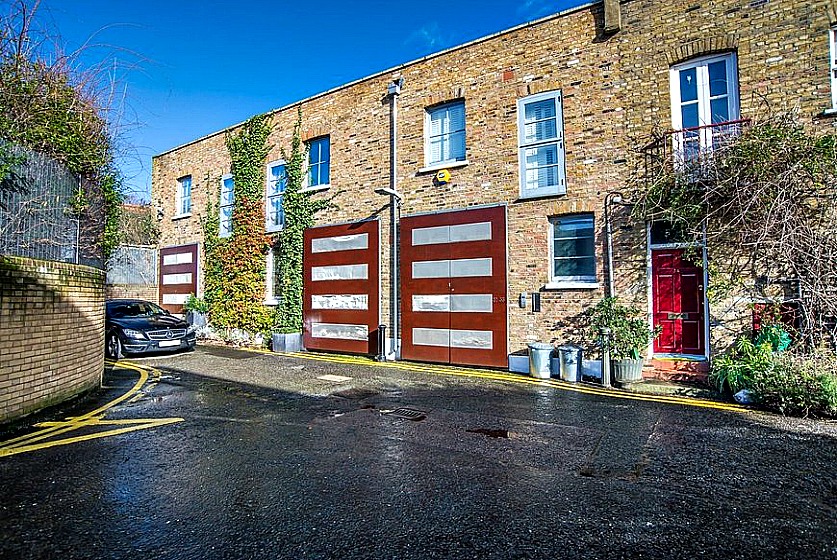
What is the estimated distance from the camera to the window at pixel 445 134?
474 inches

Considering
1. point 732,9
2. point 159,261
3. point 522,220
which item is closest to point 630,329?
point 522,220

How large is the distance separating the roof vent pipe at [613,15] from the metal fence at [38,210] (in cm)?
1051

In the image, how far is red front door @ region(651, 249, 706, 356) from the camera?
943 centimetres

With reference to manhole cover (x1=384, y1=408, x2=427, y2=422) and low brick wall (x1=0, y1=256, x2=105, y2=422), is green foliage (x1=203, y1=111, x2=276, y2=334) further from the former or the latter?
manhole cover (x1=384, y1=408, x2=427, y2=422)

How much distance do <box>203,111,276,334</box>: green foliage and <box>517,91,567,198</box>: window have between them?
8718 millimetres

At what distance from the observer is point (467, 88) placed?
38.7ft

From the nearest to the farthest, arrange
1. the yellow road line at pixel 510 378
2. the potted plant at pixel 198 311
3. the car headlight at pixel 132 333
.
A: the yellow road line at pixel 510 378, the car headlight at pixel 132 333, the potted plant at pixel 198 311

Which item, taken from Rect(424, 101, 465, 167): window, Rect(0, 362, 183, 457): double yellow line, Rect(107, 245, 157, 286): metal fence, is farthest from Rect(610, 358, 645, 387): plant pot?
Rect(107, 245, 157, 286): metal fence

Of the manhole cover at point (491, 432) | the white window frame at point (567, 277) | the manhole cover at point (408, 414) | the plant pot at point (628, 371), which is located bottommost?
the manhole cover at point (491, 432)

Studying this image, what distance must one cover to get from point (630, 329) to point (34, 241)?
9.99 meters

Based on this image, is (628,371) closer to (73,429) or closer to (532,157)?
(532,157)

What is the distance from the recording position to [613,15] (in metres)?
9.95

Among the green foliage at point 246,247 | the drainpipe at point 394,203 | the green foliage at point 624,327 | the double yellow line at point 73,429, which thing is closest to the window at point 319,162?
the green foliage at point 246,247

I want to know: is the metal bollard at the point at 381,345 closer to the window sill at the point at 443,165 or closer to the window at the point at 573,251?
the window sill at the point at 443,165
